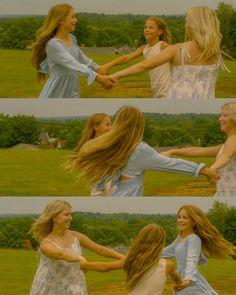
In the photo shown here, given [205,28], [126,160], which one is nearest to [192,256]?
[126,160]

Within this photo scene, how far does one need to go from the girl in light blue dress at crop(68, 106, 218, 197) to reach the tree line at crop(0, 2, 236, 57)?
7350 millimetres

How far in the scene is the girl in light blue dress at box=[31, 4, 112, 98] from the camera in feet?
68.2

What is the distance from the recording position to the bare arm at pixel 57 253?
56.6ft

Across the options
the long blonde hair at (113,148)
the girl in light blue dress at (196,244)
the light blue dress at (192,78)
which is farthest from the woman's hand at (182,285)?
the light blue dress at (192,78)

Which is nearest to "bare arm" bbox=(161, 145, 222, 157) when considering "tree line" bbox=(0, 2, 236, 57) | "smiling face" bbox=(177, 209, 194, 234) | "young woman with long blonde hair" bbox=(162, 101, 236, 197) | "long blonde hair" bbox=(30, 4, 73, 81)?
"young woman with long blonde hair" bbox=(162, 101, 236, 197)

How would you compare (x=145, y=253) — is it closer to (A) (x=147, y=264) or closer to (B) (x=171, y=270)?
(A) (x=147, y=264)

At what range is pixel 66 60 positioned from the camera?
68.1ft

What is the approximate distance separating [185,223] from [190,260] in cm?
40

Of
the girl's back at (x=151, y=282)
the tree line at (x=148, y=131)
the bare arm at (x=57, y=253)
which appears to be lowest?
the tree line at (x=148, y=131)

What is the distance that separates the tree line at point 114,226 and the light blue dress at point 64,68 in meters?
1.28

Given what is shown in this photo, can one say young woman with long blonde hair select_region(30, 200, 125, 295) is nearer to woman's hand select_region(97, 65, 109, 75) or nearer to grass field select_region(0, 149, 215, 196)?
woman's hand select_region(97, 65, 109, 75)

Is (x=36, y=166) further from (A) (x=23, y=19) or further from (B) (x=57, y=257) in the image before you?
(B) (x=57, y=257)

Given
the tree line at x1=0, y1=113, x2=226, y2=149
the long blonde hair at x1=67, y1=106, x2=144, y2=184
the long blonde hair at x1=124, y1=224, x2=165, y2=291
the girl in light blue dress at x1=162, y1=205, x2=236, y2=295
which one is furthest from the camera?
the tree line at x1=0, y1=113, x2=226, y2=149

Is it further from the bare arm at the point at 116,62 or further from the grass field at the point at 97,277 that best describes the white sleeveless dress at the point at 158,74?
the grass field at the point at 97,277
